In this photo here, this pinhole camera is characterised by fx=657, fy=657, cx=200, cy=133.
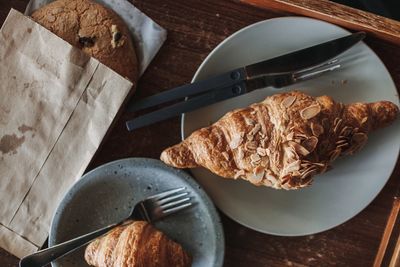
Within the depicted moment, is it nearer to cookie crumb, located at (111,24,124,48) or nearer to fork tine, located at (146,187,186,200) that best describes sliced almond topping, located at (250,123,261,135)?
fork tine, located at (146,187,186,200)

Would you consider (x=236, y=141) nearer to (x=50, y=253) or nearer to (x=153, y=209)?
(x=153, y=209)

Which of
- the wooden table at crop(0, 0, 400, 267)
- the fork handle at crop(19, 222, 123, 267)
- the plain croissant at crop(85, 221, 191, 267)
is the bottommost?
the fork handle at crop(19, 222, 123, 267)

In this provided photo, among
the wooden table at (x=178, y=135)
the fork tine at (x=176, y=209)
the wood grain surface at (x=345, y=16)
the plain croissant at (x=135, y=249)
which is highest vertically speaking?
the wood grain surface at (x=345, y=16)

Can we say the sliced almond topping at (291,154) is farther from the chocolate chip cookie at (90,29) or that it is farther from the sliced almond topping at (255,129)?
the chocolate chip cookie at (90,29)

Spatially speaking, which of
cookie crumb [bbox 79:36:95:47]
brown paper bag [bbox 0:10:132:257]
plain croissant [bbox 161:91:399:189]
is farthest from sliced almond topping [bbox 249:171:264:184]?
cookie crumb [bbox 79:36:95:47]

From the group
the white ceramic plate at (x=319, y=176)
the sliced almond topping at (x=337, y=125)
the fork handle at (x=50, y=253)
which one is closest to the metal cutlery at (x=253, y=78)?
the white ceramic plate at (x=319, y=176)

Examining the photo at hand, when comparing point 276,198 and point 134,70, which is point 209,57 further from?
point 276,198

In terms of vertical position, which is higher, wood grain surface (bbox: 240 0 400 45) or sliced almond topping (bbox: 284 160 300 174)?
wood grain surface (bbox: 240 0 400 45)

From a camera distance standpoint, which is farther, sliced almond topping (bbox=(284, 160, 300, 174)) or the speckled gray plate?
the speckled gray plate

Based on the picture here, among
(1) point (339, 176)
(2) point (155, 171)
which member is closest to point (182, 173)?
(2) point (155, 171)
